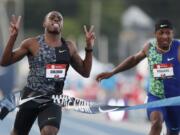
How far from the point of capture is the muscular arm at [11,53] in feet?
42.8

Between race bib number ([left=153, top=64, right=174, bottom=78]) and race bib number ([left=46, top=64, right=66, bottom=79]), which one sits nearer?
race bib number ([left=46, top=64, right=66, bottom=79])

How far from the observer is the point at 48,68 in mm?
13352

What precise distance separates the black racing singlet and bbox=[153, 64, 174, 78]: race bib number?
1382 millimetres

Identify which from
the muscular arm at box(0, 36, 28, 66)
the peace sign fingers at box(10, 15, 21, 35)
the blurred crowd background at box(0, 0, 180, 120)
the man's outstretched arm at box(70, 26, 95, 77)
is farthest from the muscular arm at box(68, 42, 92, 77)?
the blurred crowd background at box(0, 0, 180, 120)

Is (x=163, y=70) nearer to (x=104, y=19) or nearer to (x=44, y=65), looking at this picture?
(x=44, y=65)

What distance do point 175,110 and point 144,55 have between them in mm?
834

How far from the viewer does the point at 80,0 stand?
93.4 meters

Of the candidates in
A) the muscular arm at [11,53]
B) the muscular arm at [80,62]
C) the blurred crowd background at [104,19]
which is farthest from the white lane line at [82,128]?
the blurred crowd background at [104,19]

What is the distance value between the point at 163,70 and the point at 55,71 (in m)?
1.62

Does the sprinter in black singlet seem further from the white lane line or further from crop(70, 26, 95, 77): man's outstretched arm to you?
the white lane line

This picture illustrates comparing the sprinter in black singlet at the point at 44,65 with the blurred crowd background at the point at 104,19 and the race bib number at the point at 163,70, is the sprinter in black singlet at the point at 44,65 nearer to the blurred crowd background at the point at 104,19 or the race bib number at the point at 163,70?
the race bib number at the point at 163,70

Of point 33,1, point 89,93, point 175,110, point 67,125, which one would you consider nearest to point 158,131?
point 175,110

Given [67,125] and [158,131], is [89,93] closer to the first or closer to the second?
[67,125]

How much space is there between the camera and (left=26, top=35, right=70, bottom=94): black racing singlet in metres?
13.3
